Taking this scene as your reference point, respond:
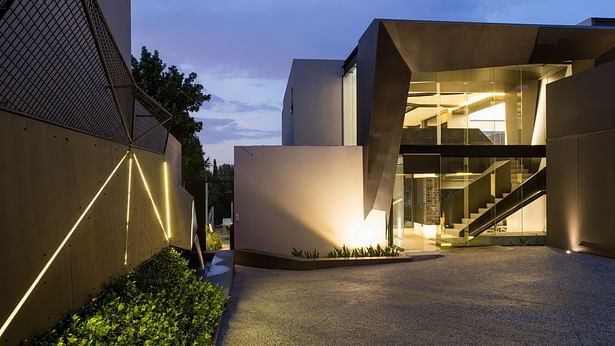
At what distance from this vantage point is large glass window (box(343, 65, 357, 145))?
648 inches

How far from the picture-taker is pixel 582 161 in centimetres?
1261

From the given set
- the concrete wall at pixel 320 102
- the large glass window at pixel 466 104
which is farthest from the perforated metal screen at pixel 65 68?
the concrete wall at pixel 320 102

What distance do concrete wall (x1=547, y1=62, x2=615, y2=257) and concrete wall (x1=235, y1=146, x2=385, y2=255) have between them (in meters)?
5.01

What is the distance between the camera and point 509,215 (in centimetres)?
1516

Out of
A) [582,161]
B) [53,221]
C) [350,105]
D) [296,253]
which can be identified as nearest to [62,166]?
[53,221]

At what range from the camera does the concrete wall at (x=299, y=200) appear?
13625mm

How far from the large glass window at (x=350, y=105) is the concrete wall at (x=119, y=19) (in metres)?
7.76

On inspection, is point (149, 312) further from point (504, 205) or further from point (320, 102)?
point (320, 102)

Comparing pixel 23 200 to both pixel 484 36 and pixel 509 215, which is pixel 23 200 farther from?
pixel 509 215

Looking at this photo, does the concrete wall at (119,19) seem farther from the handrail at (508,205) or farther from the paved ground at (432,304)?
the handrail at (508,205)

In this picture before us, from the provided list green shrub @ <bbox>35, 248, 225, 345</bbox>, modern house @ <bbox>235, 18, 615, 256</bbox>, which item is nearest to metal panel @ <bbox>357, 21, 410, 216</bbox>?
modern house @ <bbox>235, 18, 615, 256</bbox>

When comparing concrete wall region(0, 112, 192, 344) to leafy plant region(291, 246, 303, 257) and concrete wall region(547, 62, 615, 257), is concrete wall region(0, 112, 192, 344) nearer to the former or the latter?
leafy plant region(291, 246, 303, 257)

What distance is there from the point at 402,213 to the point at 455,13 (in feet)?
580

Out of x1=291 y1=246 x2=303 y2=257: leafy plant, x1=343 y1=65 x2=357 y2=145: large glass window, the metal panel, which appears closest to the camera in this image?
the metal panel
